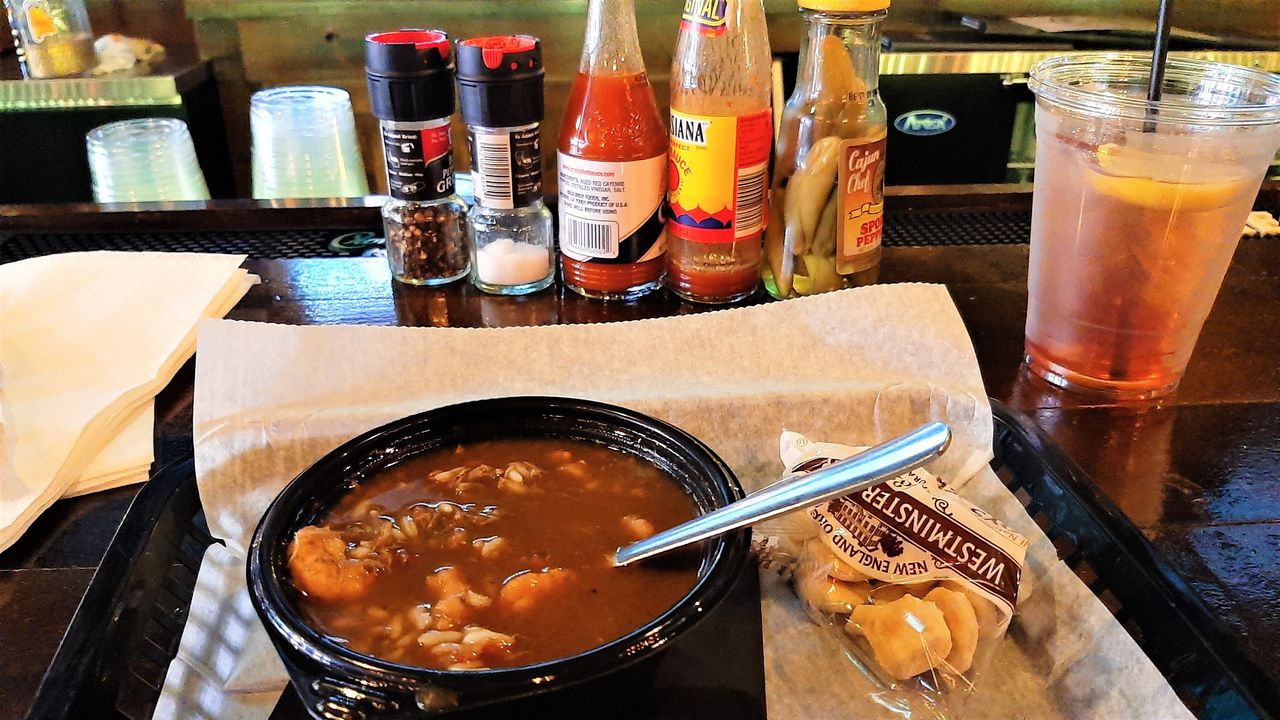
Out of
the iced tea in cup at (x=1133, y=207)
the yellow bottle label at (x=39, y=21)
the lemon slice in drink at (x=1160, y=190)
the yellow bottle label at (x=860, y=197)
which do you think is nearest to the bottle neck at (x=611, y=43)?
the yellow bottle label at (x=860, y=197)

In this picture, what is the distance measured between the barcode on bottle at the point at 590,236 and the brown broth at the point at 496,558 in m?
0.49

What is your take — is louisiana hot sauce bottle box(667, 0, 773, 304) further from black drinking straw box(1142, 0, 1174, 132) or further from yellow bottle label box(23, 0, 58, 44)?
yellow bottle label box(23, 0, 58, 44)

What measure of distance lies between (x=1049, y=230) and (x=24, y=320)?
55.5 inches

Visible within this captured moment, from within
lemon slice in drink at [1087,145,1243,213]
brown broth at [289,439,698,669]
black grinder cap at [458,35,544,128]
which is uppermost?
black grinder cap at [458,35,544,128]

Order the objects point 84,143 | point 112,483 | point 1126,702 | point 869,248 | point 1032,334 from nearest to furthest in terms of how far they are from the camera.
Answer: point 1126,702 → point 112,483 → point 1032,334 → point 869,248 → point 84,143

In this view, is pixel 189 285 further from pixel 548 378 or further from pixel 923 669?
pixel 923 669

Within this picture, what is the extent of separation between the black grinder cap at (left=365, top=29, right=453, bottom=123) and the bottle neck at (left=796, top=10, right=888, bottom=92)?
1.78ft

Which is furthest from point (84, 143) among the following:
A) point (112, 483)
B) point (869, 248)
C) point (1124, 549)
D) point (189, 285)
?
point (1124, 549)

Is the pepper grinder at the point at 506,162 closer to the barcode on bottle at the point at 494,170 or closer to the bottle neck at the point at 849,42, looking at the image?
the barcode on bottle at the point at 494,170

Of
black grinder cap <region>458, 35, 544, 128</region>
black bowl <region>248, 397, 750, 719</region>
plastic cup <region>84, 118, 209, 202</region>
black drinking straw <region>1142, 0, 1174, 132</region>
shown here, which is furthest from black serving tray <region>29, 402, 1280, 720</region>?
plastic cup <region>84, 118, 209, 202</region>

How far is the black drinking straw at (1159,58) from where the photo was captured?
3.59 ft

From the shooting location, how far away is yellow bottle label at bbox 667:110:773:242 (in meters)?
1.37

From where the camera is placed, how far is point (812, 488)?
32.4 inches

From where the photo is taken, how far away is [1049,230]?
4.08 feet
